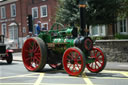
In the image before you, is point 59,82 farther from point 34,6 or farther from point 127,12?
point 34,6

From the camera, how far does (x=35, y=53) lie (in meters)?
11.1

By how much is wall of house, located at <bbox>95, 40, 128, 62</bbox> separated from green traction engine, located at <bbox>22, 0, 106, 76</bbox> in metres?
4.50

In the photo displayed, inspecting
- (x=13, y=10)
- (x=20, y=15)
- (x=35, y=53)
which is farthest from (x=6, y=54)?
(x=13, y=10)

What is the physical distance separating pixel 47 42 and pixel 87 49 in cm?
233

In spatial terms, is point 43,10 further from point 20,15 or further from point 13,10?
Answer: point 13,10

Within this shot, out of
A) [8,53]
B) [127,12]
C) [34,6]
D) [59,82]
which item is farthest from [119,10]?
[34,6]

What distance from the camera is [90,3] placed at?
19328 mm

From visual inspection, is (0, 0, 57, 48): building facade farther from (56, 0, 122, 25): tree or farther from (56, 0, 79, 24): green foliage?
(56, 0, 122, 25): tree

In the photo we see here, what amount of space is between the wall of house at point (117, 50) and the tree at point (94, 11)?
154 inches

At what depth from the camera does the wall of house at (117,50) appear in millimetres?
15125

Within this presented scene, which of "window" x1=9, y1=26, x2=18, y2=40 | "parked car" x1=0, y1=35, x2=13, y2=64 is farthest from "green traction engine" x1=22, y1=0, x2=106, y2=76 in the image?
"window" x1=9, y1=26, x2=18, y2=40

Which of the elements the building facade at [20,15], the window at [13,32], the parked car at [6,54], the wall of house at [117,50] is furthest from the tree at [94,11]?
the window at [13,32]

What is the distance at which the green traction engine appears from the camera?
9594 mm

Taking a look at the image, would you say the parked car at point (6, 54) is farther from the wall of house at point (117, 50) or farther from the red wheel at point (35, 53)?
the wall of house at point (117, 50)
